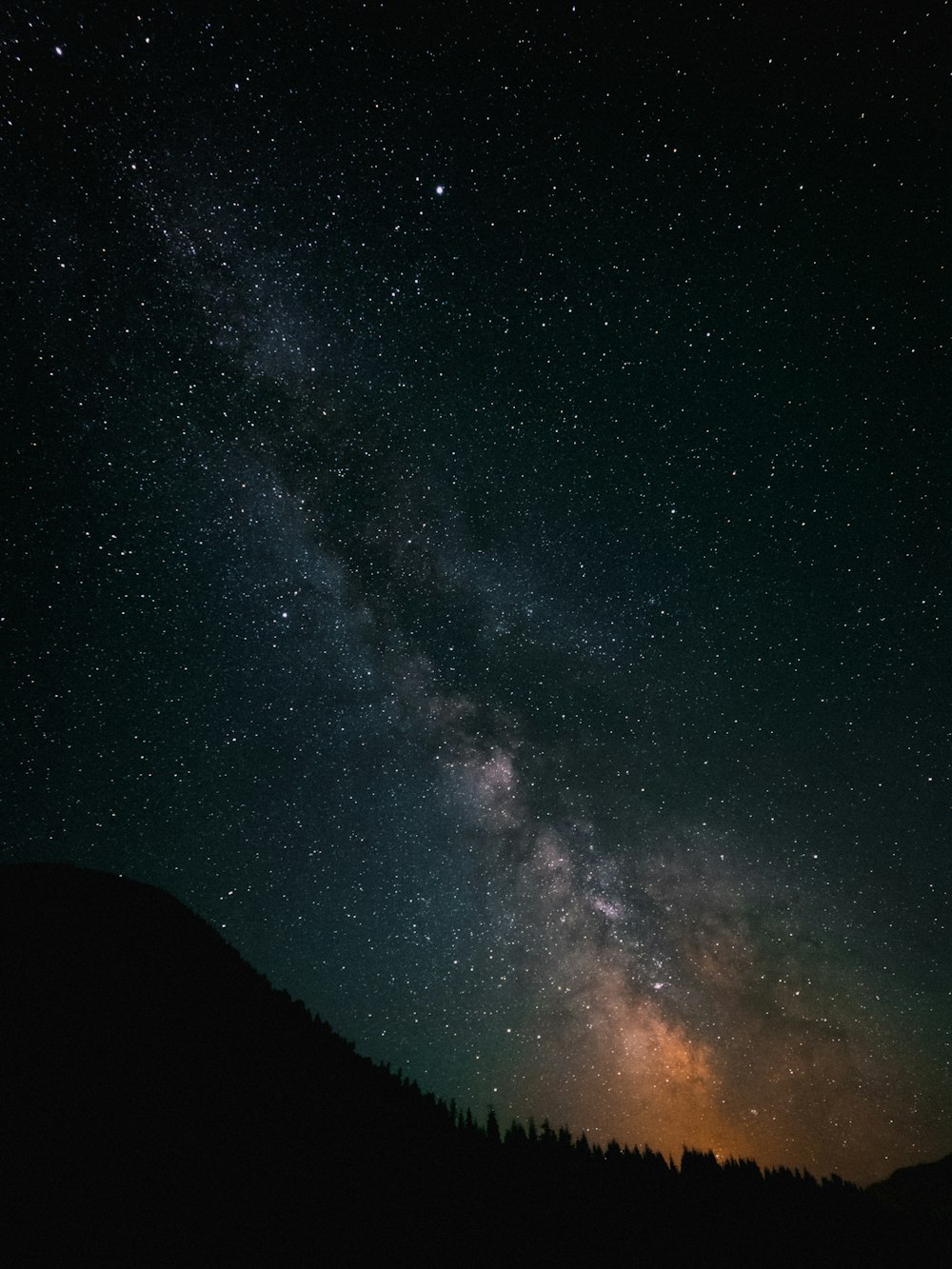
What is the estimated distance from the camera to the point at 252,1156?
1331 cm

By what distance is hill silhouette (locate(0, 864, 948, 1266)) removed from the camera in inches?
438

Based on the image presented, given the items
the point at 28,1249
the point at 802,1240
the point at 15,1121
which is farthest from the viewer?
the point at 802,1240

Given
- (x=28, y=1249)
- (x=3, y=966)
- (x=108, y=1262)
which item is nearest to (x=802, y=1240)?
(x=108, y=1262)

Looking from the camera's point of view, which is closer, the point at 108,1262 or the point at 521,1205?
the point at 108,1262

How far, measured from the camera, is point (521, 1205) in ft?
56.1

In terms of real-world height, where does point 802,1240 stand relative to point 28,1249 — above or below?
above

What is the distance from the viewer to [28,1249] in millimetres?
9461

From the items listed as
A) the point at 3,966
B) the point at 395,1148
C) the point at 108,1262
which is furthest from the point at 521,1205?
the point at 3,966

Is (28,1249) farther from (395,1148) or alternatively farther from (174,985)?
(395,1148)

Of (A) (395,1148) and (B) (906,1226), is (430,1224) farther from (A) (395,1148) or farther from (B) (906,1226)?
(B) (906,1226)

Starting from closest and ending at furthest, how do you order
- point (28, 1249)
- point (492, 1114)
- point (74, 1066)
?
point (28, 1249) → point (74, 1066) → point (492, 1114)

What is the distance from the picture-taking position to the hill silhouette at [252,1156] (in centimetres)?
1112

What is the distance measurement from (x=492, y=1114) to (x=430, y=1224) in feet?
27.4

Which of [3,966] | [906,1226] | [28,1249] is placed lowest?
[28,1249]
